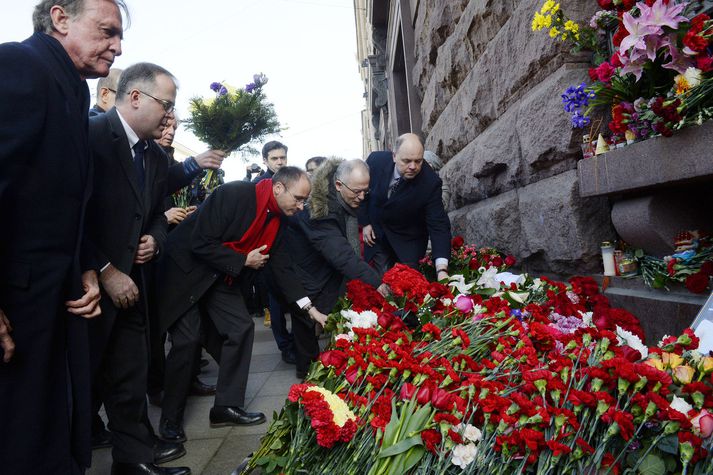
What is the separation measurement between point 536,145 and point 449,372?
167 cm

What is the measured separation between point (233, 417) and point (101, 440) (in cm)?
76

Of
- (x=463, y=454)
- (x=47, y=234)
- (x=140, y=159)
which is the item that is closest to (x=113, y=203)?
(x=140, y=159)

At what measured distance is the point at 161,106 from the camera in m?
2.72

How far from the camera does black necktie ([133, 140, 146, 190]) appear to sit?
2836mm

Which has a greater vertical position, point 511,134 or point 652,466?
point 511,134

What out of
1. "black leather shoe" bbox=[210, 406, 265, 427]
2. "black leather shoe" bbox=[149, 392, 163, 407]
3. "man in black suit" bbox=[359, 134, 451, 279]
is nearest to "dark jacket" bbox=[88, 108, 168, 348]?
"black leather shoe" bbox=[210, 406, 265, 427]

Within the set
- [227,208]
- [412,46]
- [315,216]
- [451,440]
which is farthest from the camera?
[412,46]

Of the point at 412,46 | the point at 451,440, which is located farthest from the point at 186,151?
the point at 451,440

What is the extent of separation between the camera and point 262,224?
3660 millimetres

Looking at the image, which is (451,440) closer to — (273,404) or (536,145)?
(536,145)

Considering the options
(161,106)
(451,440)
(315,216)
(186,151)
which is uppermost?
(186,151)

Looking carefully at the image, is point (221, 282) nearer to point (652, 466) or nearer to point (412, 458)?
point (412, 458)

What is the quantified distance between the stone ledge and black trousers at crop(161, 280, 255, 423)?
7.18 feet

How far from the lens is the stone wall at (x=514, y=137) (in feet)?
8.76
